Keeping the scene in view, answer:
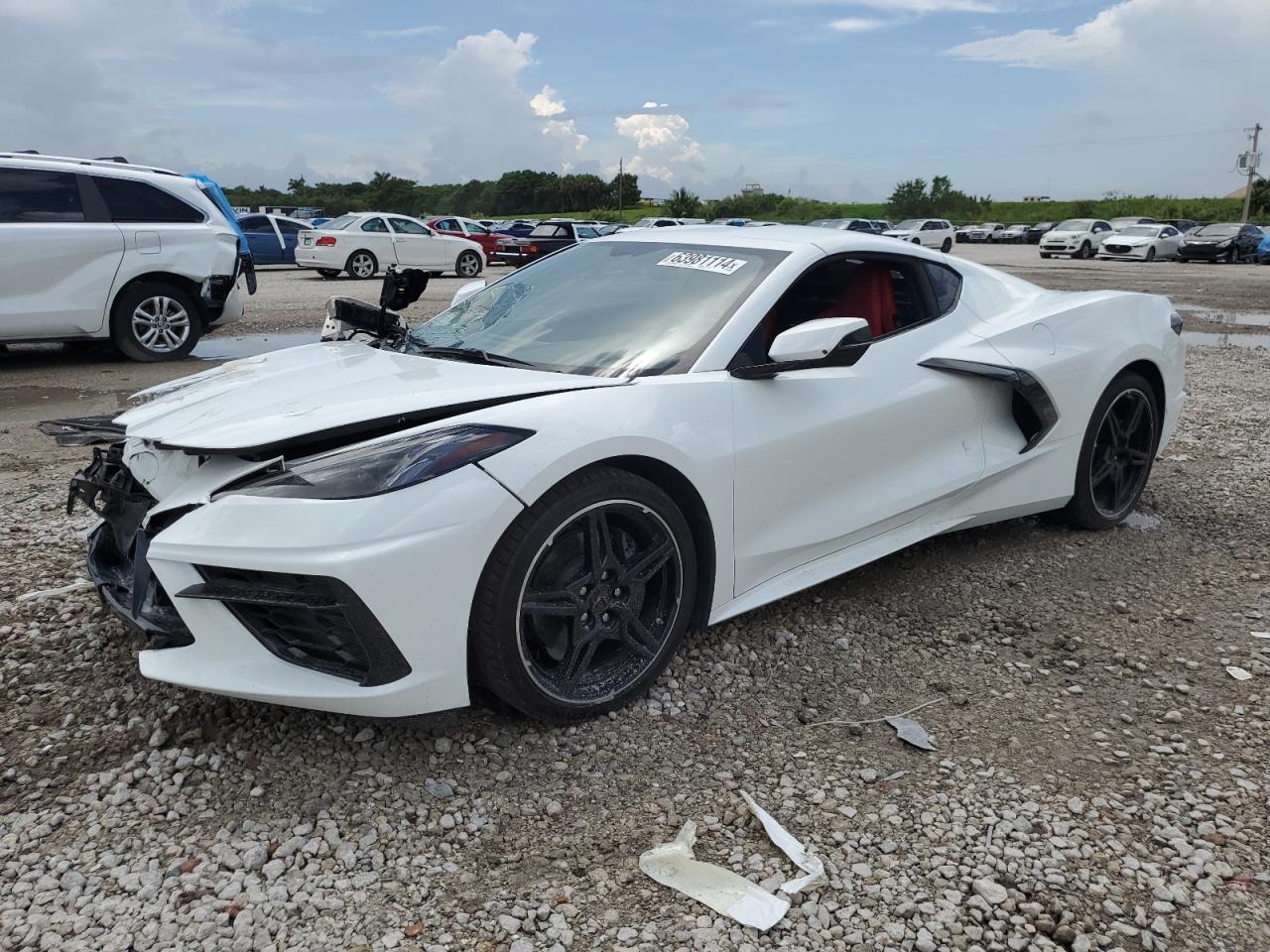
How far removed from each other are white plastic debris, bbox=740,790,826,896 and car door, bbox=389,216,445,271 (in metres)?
20.0

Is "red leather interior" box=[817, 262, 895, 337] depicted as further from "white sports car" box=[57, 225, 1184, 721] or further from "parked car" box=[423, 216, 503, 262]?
"parked car" box=[423, 216, 503, 262]

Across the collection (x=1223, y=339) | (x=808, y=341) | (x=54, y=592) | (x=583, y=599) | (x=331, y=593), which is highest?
(x=808, y=341)

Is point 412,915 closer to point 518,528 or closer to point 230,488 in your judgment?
point 518,528

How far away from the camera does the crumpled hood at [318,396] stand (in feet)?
8.86

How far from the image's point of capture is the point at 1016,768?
2.76 m

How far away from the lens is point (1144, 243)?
33719 millimetres

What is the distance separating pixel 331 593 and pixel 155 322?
7685 mm

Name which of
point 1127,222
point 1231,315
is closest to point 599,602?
point 1231,315

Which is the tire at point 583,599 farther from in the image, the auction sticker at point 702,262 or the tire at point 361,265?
the tire at point 361,265

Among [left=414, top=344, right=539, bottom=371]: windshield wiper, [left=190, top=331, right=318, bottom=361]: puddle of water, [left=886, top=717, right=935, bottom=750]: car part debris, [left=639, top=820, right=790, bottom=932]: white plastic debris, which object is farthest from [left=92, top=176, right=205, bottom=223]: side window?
[left=639, top=820, right=790, bottom=932]: white plastic debris

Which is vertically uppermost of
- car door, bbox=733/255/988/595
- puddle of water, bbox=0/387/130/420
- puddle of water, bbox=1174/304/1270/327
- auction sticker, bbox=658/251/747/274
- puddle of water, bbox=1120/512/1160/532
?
auction sticker, bbox=658/251/747/274

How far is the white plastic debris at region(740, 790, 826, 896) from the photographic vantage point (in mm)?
2285

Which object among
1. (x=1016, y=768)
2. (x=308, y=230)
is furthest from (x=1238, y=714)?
(x=308, y=230)

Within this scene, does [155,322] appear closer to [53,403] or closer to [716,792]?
[53,403]
